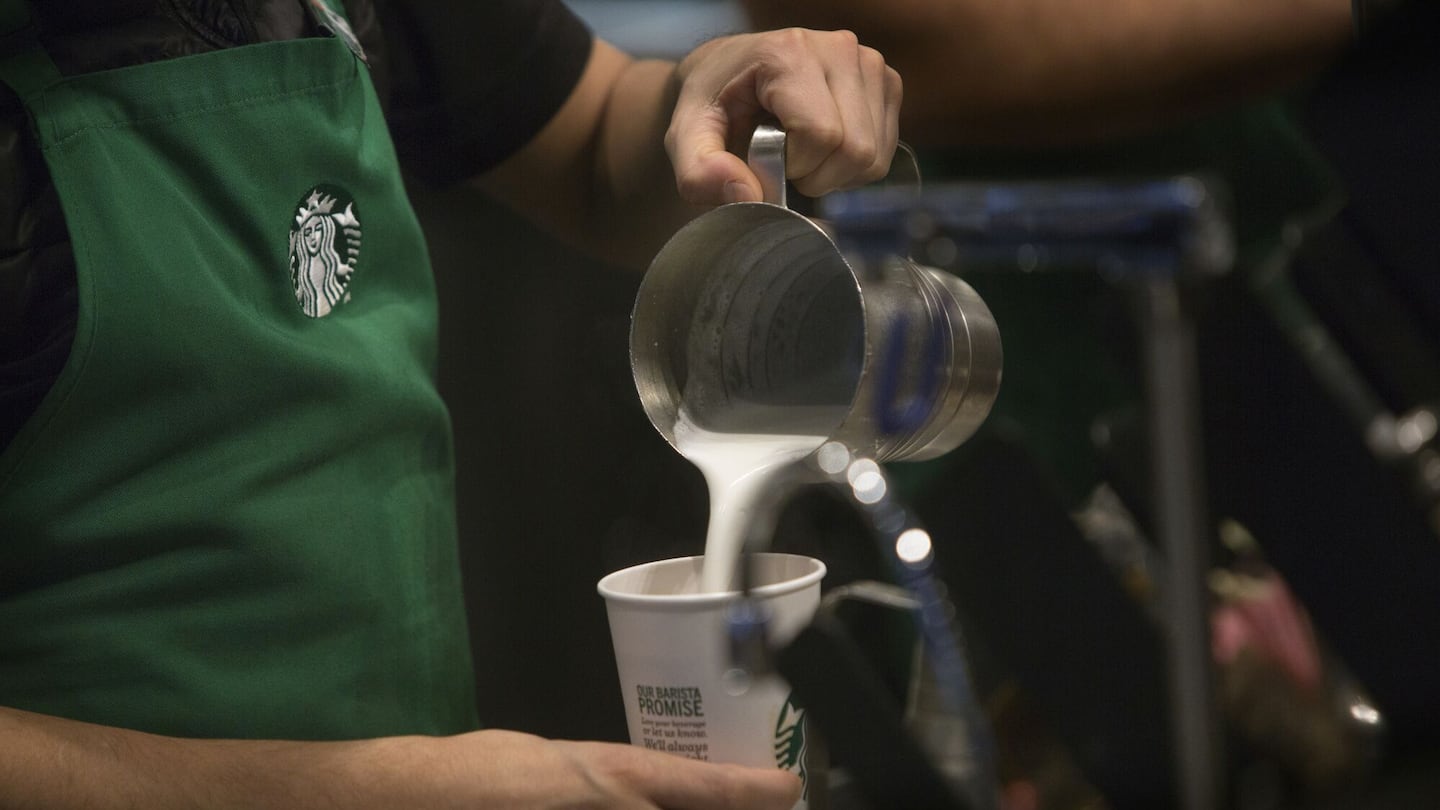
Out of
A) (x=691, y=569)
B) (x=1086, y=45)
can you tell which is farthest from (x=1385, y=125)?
(x=691, y=569)

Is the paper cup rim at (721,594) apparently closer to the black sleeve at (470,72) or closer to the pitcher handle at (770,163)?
the pitcher handle at (770,163)

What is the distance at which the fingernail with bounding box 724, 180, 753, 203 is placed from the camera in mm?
573

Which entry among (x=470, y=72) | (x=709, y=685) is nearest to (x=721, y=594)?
(x=709, y=685)

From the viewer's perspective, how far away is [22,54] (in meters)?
0.57

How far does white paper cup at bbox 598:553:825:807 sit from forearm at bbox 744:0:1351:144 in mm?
198

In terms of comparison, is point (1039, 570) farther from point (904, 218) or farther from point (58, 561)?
point (58, 561)

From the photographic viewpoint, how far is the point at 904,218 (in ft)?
1.26

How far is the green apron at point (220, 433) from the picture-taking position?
580mm

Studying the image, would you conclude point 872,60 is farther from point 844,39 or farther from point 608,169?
point 608,169

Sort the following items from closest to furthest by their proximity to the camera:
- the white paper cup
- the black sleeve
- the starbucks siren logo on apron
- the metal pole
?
the metal pole < the white paper cup < the starbucks siren logo on apron < the black sleeve

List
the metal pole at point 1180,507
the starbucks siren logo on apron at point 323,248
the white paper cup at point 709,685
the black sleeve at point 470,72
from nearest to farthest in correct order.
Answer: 1. the metal pole at point 1180,507
2. the white paper cup at point 709,685
3. the starbucks siren logo on apron at point 323,248
4. the black sleeve at point 470,72

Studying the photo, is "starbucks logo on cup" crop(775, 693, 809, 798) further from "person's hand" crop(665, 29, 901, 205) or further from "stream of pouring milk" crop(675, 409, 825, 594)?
"person's hand" crop(665, 29, 901, 205)

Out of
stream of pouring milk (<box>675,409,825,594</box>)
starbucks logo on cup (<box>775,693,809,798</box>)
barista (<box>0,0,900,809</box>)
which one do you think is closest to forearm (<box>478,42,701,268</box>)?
barista (<box>0,0,900,809</box>)

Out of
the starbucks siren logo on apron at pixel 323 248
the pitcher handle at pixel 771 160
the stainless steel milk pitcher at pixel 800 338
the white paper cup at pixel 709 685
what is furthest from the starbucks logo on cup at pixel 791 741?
the starbucks siren logo on apron at pixel 323 248
